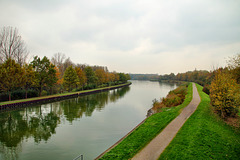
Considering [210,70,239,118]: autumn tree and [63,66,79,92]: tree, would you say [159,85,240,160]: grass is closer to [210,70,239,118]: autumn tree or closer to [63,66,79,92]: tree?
[210,70,239,118]: autumn tree

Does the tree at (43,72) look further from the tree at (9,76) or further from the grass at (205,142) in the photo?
the grass at (205,142)

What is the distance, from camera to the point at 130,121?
53.7ft

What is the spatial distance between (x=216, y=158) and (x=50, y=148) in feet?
32.8

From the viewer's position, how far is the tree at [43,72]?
29.5 meters

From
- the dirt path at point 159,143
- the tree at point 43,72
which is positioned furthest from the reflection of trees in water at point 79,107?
the dirt path at point 159,143

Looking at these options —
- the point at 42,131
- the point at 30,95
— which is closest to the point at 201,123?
the point at 42,131

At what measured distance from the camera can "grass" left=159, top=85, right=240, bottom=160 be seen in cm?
674

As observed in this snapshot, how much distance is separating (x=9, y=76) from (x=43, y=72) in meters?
6.67

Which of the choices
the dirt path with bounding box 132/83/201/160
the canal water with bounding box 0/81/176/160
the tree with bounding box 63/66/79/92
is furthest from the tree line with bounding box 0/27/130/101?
the dirt path with bounding box 132/83/201/160

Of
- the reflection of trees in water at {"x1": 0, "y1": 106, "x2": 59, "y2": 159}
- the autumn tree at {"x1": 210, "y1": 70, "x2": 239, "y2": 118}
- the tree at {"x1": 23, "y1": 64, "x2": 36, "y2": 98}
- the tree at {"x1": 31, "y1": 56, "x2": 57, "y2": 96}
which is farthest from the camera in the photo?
the tree at {"x1": 31, "y1": 56, "x2": 57, "y2": 96}

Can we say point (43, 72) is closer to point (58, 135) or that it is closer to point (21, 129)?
point (21, 129)

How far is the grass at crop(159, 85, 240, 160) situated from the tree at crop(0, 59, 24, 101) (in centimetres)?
2679

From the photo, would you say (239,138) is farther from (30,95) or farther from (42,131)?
(30,95)

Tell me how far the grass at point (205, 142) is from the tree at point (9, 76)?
26793 millimetres
